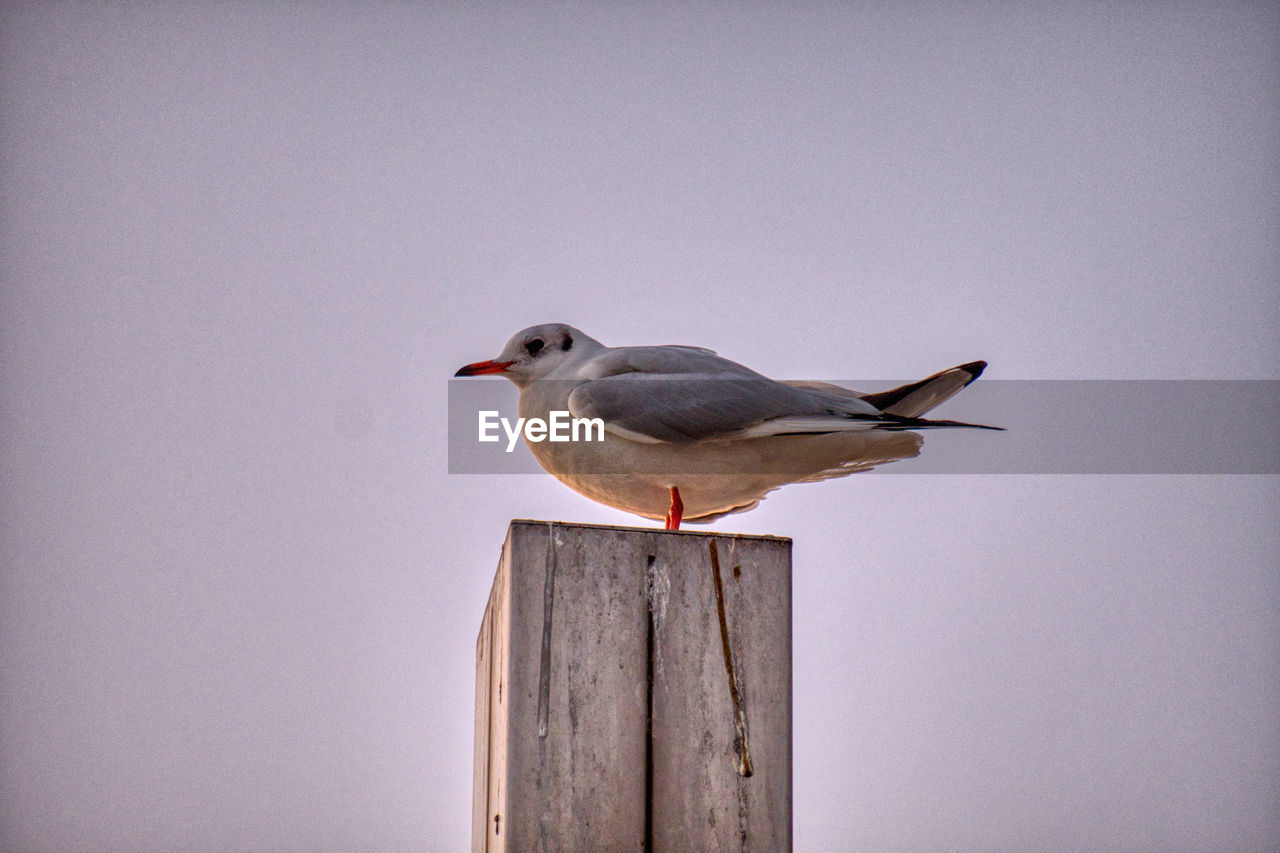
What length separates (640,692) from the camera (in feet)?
11.1

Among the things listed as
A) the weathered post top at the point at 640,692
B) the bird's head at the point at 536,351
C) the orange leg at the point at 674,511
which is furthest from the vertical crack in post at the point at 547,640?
the bird's head at the point at 536,351

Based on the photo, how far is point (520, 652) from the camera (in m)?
3.35

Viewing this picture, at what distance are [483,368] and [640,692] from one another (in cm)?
284

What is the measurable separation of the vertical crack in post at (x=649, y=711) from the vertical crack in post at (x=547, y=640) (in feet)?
0.87

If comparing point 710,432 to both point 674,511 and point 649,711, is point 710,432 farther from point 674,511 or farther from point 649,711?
point 649,711

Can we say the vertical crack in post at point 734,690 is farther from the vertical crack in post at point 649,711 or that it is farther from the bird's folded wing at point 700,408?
the bird's folded wing at point 700,408

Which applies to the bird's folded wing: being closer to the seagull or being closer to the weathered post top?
the seagull

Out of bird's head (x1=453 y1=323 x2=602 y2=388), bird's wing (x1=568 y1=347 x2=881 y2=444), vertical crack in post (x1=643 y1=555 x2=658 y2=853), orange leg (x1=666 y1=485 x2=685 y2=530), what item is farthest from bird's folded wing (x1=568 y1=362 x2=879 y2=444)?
vertical crack in post (x1=643 y1=555 x2=658 y2=853)

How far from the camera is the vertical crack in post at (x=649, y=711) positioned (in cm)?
332

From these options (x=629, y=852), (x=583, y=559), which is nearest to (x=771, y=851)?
(x=629, y=852)

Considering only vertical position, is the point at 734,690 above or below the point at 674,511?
below

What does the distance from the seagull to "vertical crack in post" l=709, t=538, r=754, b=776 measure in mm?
1649

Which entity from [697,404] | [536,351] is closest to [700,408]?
[697,404]

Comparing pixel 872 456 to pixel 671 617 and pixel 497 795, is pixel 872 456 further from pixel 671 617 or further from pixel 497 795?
pixel 497 795
